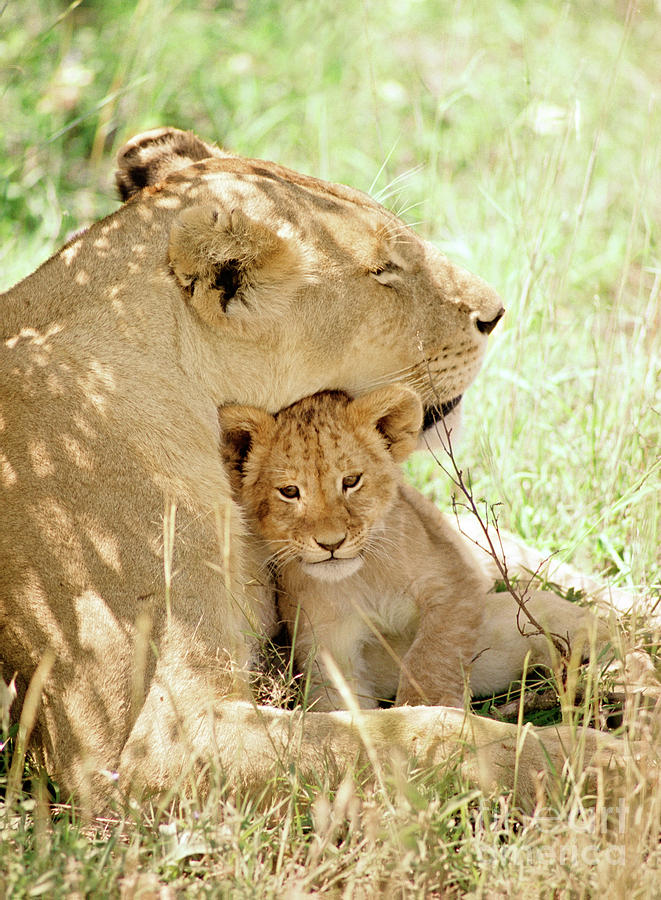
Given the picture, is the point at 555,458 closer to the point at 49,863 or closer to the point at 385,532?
the point at 385,532

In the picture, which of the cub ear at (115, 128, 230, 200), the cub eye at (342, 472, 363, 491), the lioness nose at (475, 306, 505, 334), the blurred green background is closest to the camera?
the cub eye at (342, 472, 363, 491)

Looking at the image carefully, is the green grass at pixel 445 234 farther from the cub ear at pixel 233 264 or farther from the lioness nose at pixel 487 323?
the cub ear at pixel 233 264

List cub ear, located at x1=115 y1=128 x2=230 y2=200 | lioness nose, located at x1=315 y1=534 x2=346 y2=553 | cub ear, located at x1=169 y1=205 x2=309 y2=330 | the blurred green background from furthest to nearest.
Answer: the blurred green background < cub ear, located at x1=115 y1=128 x2=230 y2=200 < lioness nose, located at x1=315 y1=534 x2=346 y2=553 < cub ear, located at x1=169 y1=205 x2=309 y2=330

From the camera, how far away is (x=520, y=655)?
10.5ft

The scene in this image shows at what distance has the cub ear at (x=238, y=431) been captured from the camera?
2.89m

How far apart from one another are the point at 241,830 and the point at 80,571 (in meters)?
0.70

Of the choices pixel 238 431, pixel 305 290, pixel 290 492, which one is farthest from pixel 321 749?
pixel 305 290

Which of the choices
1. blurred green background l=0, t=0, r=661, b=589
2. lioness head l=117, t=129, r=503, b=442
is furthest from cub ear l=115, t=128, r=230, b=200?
blurred green background l=0, t=0, r=661, b=589

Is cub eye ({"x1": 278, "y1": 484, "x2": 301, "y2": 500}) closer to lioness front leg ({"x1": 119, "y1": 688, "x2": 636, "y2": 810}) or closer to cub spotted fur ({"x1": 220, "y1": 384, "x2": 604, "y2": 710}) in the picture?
cub spotted fur ({"x1": 220, "y1": 384, "x2": 604, "y2": 710})

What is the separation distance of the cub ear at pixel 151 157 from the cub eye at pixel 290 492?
1188mm

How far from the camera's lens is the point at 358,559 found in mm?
2930

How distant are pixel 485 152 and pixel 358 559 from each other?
12.4 ft

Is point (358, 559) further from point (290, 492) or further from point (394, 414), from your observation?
point (394, 414)

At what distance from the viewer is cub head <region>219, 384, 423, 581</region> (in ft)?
9.44
